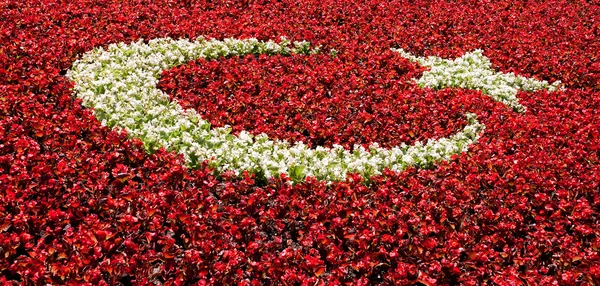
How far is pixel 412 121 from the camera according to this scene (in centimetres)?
764

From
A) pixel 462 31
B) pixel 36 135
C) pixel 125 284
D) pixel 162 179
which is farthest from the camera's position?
pixel 462 31

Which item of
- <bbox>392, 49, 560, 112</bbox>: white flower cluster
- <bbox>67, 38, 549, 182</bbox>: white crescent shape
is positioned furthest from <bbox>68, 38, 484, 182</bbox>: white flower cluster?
<bbox>392, 49, 560, 112</bbox>: white flower cluster

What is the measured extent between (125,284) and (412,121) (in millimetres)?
4243

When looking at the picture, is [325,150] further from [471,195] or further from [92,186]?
[92,186]

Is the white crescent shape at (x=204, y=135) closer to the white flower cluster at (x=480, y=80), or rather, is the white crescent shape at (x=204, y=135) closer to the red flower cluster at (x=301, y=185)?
the white flower cluster at (x=480, y=80)

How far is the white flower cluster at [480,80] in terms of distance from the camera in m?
8.62

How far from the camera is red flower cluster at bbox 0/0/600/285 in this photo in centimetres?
482

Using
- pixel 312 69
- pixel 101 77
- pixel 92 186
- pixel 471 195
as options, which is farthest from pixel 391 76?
pixel 92 186

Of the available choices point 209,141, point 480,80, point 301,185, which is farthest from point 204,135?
point 480,80

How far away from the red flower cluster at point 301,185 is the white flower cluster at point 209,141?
192 millimetres

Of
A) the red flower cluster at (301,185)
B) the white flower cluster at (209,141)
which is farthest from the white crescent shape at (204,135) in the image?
the red flower cluster at (301,185)

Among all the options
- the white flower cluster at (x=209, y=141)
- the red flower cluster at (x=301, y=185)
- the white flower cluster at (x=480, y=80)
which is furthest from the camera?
the white flower cluster at (x=480, y=80)

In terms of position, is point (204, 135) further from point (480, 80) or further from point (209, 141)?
point (480, 80)

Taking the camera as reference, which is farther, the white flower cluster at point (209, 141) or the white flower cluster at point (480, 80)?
the white flower cluster at point (480, 80)
